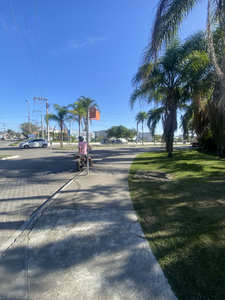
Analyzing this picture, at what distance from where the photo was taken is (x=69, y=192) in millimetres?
4688

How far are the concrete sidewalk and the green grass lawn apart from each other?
0.19 m

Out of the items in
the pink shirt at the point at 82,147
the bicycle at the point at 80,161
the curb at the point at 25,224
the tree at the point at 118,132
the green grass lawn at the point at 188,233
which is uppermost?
the tree at the point at 118,132

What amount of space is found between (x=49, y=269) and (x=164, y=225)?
190cm

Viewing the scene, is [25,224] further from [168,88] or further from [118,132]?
[118,132]

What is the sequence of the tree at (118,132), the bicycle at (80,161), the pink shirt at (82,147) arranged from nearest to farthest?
the bicycle at (80,161), the pink shirt at (82,147), the tree at (118,132)

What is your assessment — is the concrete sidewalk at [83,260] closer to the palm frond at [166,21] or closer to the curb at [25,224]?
the curb at [25,224]

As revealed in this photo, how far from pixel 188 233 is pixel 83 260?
65.1 inches

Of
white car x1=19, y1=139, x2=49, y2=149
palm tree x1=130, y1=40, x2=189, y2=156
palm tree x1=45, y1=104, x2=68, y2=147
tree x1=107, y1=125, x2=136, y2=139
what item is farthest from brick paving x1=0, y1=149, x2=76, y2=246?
tree x1=107, y1=125, x2=136, y2=139

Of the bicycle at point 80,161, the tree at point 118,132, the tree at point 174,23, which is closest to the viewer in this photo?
the tree at point 174,23

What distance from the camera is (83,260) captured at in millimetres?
2158

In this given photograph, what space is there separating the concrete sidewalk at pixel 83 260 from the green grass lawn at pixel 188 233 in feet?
0.61

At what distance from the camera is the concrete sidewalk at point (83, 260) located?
1747 mm

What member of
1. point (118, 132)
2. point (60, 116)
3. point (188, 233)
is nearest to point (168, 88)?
point (188, 233)

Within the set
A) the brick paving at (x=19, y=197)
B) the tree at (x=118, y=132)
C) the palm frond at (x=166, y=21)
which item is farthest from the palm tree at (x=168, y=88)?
the tree at (x=118, y=132)
